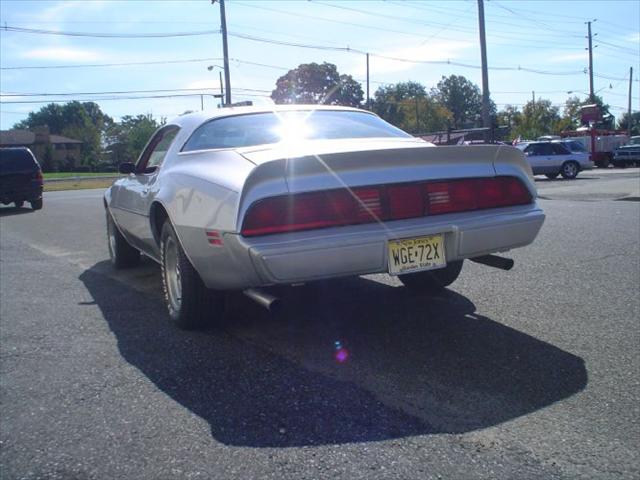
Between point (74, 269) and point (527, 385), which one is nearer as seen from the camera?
point (527, 385)

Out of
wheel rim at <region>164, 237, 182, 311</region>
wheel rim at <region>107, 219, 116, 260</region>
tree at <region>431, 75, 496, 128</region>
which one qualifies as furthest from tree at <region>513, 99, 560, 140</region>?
wheel rim at <region>164, 237, 182, 311</region>

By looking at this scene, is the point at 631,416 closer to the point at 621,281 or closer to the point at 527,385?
the point at 527,385

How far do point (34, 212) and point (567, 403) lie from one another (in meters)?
16.8

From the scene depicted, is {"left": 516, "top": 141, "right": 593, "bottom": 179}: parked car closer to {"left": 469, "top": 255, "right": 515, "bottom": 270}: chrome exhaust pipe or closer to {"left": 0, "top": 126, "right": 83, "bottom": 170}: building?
{"left": 469, "top": 255, "right": 515, "bottom": 270}: chrome exhaust pipe

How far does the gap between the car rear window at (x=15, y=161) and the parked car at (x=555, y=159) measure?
60.3 feet

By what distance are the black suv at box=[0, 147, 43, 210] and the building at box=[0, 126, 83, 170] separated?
176ft

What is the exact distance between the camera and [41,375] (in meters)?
3.85

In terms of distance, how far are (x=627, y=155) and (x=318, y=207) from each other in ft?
124

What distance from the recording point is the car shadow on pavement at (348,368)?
3.00 metres

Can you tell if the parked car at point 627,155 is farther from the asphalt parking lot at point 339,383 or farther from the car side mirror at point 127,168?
the car side mirror at point 127,168

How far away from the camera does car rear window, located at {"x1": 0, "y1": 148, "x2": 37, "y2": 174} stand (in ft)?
59.7

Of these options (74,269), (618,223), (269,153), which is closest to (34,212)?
(74,269)

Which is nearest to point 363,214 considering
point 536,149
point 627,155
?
point 536,149

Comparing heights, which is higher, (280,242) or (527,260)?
(280,242)
